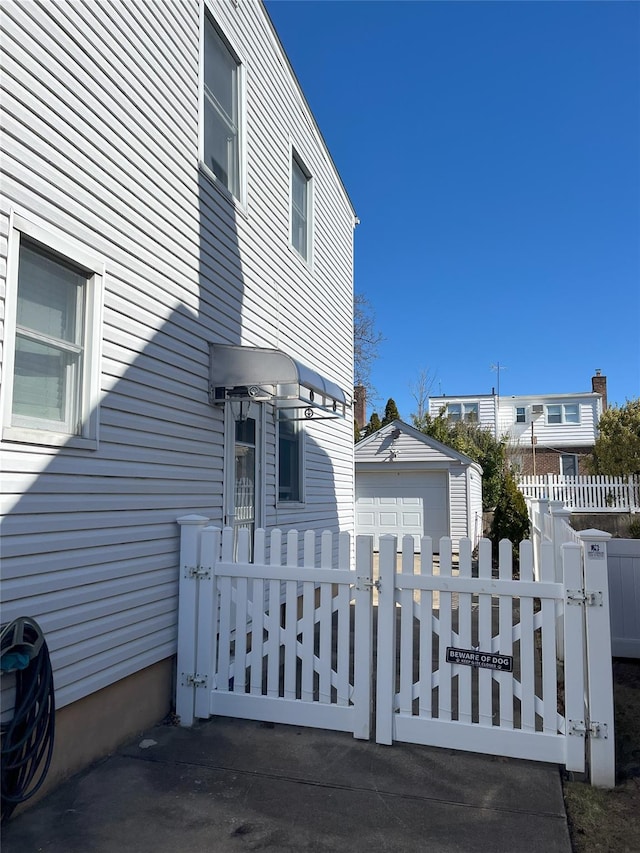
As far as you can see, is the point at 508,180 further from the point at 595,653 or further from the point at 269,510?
the point at 595,653

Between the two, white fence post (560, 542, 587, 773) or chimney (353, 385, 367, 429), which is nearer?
white fence post (560, 542, 587, 773)

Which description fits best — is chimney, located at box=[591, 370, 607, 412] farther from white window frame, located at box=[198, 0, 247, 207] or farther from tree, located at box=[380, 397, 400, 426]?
white window frame, located at box=[198, 0, 247, 207]

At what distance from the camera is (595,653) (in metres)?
3.39

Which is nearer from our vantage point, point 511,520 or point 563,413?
point 511,520

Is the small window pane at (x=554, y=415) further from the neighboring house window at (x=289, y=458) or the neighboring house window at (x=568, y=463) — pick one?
the neighboring house window at (x=289, y=458)

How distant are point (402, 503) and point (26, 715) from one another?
12.9 metres

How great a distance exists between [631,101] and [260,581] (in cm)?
804

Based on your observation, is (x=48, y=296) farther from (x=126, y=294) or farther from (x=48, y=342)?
(x=126, y=294)

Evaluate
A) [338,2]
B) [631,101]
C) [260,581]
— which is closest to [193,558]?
[260,581]

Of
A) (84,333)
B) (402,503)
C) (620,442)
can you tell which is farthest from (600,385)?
(84,333)

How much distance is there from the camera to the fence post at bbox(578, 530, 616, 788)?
329 cm

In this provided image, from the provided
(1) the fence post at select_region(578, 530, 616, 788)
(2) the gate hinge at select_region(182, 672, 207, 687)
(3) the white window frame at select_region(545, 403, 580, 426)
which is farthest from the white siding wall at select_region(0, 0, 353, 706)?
(3) the white window frame at select_region(545, 403, 580, 426)

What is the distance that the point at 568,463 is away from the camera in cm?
2723

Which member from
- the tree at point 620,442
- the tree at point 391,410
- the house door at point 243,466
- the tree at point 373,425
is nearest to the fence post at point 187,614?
the house door at point 243,466
